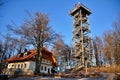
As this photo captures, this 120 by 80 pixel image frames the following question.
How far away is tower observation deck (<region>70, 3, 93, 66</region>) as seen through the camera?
3331 centimetres

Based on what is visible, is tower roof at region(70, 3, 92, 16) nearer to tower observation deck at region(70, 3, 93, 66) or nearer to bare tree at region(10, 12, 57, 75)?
tower observation deck at region(70, 3, 93, 66)

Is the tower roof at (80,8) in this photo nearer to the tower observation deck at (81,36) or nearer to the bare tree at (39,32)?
the tower observation deck at (81,36)

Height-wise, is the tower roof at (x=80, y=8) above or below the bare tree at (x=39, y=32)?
above

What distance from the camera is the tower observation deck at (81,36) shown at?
3331 centimetres

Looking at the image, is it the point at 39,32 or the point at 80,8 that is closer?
the point at 39,32

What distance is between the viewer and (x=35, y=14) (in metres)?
24.3

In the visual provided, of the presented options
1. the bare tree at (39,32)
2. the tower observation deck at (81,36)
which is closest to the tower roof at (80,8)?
the tower observation deck at (81,36)

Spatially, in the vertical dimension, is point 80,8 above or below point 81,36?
above

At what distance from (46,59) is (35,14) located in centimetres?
1567

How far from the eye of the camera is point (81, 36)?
34781 mm

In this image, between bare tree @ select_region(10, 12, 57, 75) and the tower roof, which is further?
the tower roof

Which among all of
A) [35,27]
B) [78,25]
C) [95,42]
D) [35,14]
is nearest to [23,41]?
[35,27]

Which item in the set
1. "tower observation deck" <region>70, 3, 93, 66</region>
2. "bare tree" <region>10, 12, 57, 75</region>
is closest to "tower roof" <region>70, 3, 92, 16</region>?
"tower observation deck" <region>70, 3, 93, 66</region>

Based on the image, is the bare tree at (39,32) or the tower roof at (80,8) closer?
the bare tree at (39,32)
